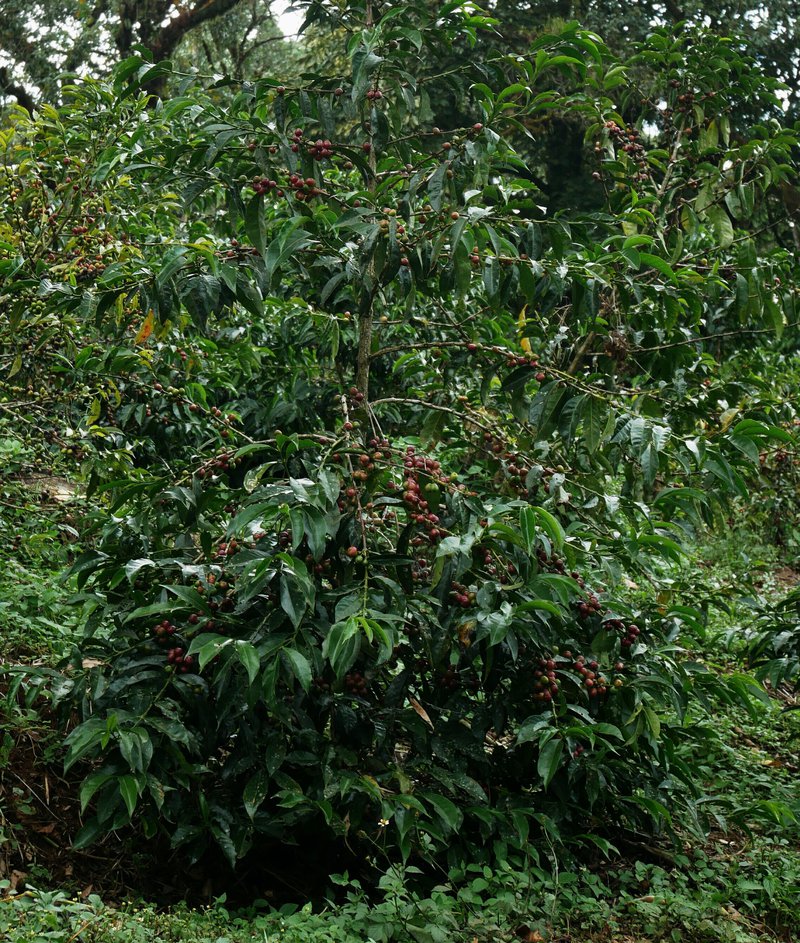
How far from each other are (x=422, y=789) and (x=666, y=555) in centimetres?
109

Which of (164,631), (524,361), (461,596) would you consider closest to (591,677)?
(461,596)

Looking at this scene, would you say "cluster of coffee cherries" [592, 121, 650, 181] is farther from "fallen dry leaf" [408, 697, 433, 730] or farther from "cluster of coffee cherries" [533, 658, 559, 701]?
"fallen dry leaf" [408, 697, 433, 730]

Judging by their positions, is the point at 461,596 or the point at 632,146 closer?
the point at 461,596

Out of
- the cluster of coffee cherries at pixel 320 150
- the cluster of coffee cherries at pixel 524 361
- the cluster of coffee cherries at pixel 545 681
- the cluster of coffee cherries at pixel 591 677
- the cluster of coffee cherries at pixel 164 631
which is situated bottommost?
the cluster of coffee cherries at pixel 164 631

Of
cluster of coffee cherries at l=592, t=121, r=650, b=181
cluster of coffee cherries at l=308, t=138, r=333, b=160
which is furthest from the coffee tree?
cluster of coffee cherries at l=592, t=121, r=650, b=181

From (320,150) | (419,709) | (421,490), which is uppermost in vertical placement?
(320,150)

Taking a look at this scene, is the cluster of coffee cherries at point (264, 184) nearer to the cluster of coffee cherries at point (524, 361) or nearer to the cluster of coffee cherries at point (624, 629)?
the cluster of coffee cherries at point (524, 361)

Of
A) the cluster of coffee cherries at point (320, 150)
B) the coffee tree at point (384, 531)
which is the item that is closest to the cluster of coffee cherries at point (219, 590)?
the coffee tree at point (384, 531)

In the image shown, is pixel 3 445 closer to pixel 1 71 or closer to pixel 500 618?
pixel 500 618

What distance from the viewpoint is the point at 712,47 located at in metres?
4.38

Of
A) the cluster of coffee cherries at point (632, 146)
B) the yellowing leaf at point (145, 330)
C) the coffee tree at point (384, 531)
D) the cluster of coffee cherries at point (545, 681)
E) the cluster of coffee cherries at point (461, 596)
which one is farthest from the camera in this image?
the cluster of coffee cherries at point (632, 146)

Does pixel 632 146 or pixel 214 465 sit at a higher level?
pixel 632 146

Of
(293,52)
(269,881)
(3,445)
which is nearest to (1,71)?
(293,52)

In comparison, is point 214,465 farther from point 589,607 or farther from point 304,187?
point 589,607
